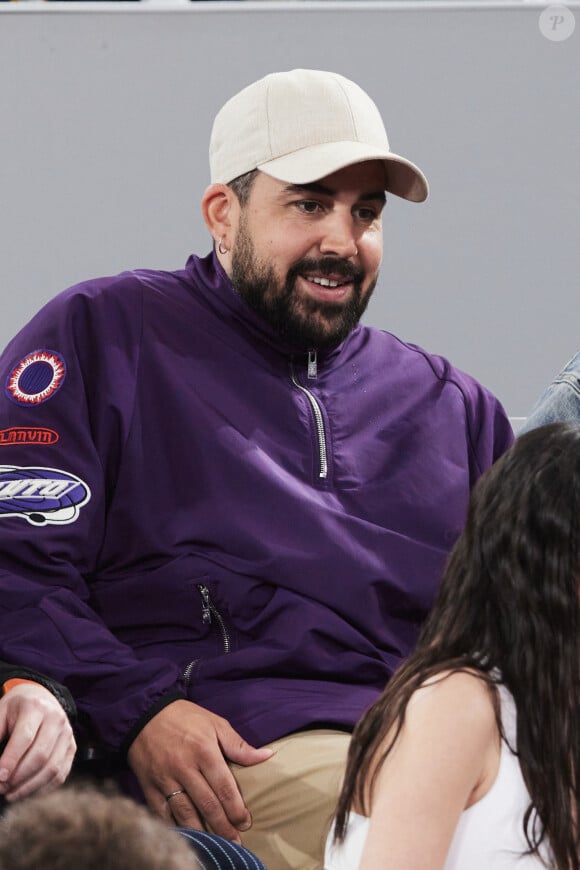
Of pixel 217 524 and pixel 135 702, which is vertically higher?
pixel 217 524

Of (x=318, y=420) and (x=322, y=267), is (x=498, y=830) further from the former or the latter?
(x=322, y=267)

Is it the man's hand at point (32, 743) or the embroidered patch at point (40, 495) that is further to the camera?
the embroidered patch at point (40, 495)

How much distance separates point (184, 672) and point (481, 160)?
1.16m

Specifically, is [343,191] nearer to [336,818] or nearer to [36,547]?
[36,547]

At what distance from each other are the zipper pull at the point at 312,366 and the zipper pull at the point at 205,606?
0.37 m

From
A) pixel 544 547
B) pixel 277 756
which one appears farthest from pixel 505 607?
pixel 277 756

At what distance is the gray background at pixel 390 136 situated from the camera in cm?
248

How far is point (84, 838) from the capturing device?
77cm

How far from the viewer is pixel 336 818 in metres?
1.35

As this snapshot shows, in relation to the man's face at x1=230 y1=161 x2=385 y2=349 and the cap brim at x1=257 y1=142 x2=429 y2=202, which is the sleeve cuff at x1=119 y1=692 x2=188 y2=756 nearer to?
the man's face at x1=230 y1=161 x2=385 y2=349

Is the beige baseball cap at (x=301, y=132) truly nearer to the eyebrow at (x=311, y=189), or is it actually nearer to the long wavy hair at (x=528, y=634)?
the eyebrow at (x=311, y=189)

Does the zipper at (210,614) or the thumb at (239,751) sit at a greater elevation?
the zipper at (210,614)

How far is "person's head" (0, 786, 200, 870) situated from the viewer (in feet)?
2.48

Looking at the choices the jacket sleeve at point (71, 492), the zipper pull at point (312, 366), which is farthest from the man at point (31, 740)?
the zipper pull at point (312, 366)
